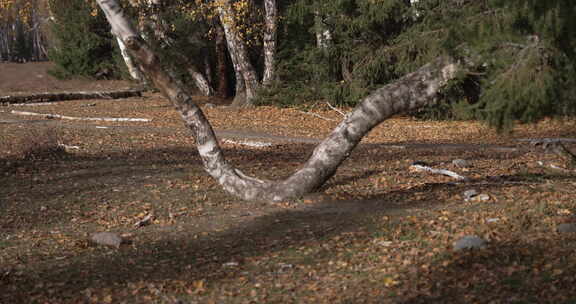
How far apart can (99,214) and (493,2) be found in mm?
5438

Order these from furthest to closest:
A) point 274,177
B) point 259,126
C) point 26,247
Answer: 1. point 259,126
2. point 274,177
3. point 26,247

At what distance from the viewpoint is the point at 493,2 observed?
22.6 ft

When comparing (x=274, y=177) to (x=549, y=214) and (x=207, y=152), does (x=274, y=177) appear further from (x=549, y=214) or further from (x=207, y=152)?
(x=549, y=214)

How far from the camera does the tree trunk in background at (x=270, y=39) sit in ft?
74.8

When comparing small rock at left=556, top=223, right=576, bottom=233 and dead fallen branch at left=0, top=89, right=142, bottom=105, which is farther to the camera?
dead fallen branch at left=0, top=89, right=142, bottom=105

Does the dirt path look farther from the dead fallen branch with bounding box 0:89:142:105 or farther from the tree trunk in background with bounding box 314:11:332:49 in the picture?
the tree trunk in background with bounding box 314:11:332:49

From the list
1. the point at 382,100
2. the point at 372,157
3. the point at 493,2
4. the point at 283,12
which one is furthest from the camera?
the point at 283,12

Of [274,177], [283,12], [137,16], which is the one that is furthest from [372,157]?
[137,16]

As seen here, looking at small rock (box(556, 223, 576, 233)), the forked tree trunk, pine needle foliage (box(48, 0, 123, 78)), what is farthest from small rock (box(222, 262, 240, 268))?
pine needle foliage (box(48, 0, 123, 78))

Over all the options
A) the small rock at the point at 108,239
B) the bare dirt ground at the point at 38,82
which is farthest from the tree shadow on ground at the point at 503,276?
the bare dirt ground at the point at 38,82

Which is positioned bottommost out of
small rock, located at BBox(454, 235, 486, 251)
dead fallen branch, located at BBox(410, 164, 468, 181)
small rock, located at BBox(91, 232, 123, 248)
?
dead fallen branch, located at BBox(410, 164, 468, 181)

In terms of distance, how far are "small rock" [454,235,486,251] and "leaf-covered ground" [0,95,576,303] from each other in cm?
11

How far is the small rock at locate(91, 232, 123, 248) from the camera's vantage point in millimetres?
7580

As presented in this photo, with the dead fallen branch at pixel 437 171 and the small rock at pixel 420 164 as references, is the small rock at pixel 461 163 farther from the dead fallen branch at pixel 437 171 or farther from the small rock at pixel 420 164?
the dead fallen branch at pixel 437 171
